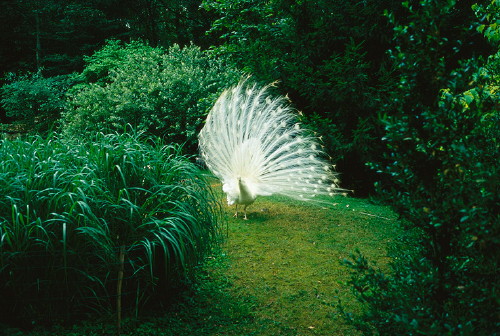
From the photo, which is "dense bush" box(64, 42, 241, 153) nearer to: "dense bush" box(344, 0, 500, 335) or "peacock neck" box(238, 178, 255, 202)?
"peacock neck" box(238, 178, 255, 202)

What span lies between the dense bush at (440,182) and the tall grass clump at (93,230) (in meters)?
1.65

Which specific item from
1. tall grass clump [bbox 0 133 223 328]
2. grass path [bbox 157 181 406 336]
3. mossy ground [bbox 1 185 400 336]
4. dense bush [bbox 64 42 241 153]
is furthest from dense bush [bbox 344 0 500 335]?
dense bush [bbox 64 42 241 153]

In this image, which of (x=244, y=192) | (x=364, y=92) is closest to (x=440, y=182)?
(x=244, y=192)

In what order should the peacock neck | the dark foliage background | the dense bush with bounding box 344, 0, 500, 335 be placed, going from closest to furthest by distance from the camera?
the dense bush with bounding box 344, 0, 500, 335, the dark foliage background, the peacock neck

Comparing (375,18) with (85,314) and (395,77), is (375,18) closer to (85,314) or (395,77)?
(395,77)

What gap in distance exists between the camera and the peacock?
604 cm

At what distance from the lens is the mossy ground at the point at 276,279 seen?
125 inches

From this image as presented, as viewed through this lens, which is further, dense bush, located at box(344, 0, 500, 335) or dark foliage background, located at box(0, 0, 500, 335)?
dark foliage background, located at box(0, 0, 500, 335)

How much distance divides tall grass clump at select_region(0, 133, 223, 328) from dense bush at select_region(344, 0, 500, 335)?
1646 millimetres

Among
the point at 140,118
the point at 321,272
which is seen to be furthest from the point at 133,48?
the point at 321,272

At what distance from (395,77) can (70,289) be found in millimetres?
6536

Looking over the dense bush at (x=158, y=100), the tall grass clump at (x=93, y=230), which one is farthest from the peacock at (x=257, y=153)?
the dense bush at (x=158, y=100)

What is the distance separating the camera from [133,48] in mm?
15508

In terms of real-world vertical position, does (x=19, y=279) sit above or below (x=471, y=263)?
below
